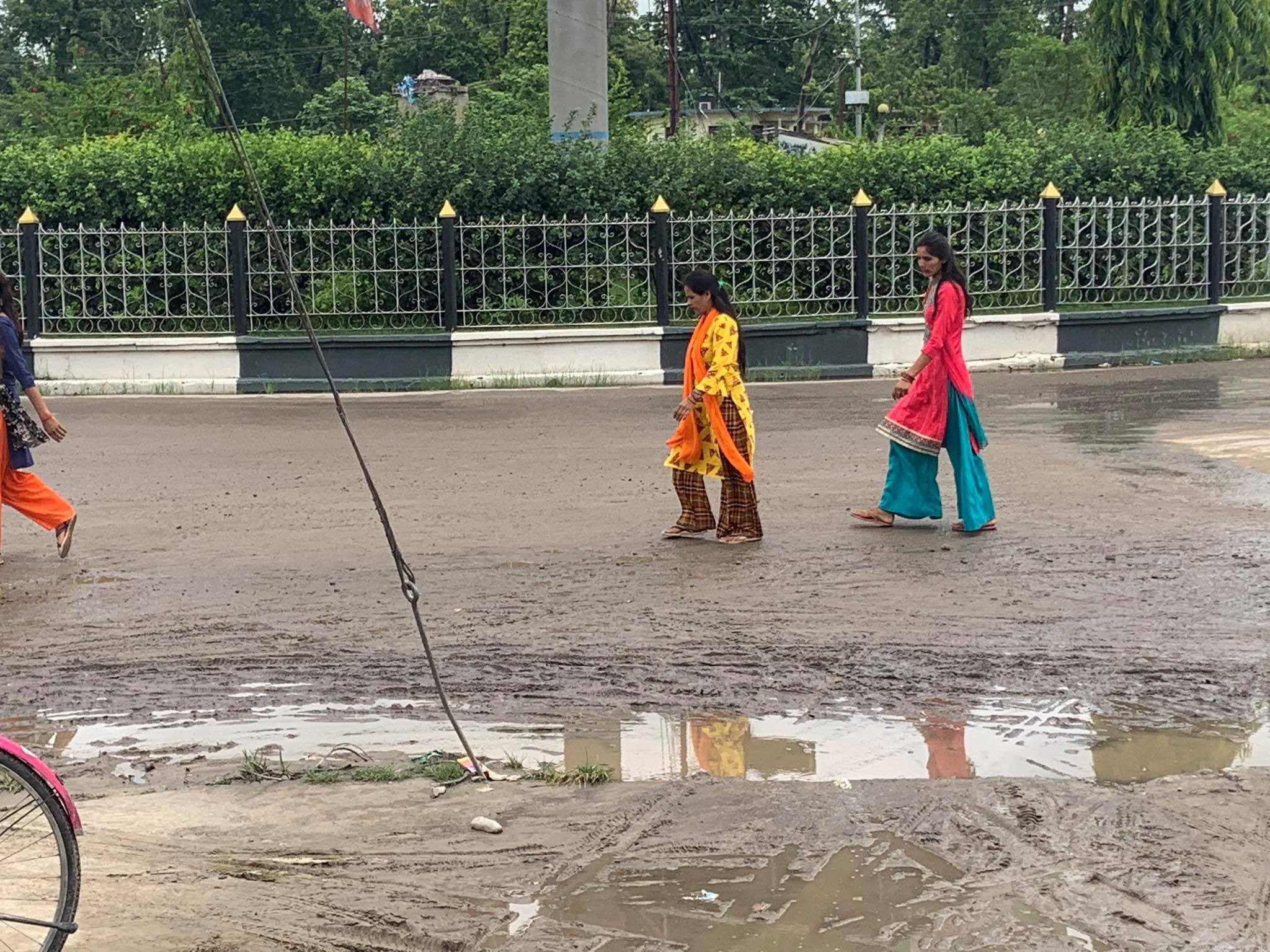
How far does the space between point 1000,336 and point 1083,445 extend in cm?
588

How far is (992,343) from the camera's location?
56.4 ft

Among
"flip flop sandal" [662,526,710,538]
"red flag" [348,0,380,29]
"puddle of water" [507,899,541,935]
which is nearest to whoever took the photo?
"puddle of water" [507,899,541,935]

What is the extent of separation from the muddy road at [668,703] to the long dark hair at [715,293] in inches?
41.3

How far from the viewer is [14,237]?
17.3 meters

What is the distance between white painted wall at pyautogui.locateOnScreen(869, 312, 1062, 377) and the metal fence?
0.98ft

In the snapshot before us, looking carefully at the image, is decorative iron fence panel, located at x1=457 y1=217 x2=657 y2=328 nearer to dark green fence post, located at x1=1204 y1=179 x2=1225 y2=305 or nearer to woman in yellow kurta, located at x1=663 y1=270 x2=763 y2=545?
dark green fence post, located at x1=1204 y1=179 x2=1225 y2=305

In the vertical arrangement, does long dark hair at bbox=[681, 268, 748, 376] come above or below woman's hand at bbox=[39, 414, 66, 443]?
above

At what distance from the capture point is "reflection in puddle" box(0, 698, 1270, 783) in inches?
200

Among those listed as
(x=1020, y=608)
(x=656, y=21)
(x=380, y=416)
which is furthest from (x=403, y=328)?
(x=656, y=21)

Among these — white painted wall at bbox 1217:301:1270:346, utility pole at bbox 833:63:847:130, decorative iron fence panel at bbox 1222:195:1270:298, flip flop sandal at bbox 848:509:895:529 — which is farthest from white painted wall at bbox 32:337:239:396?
utility pole at bbox 833:63:847:130

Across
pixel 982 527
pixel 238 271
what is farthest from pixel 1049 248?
pixel 982 527

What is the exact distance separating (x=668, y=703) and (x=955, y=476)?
3.45 metres

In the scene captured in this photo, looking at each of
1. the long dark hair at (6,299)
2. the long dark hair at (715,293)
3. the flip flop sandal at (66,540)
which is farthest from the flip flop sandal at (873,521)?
the long dark hair at (6,299)

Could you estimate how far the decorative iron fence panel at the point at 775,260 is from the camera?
16859 mm
